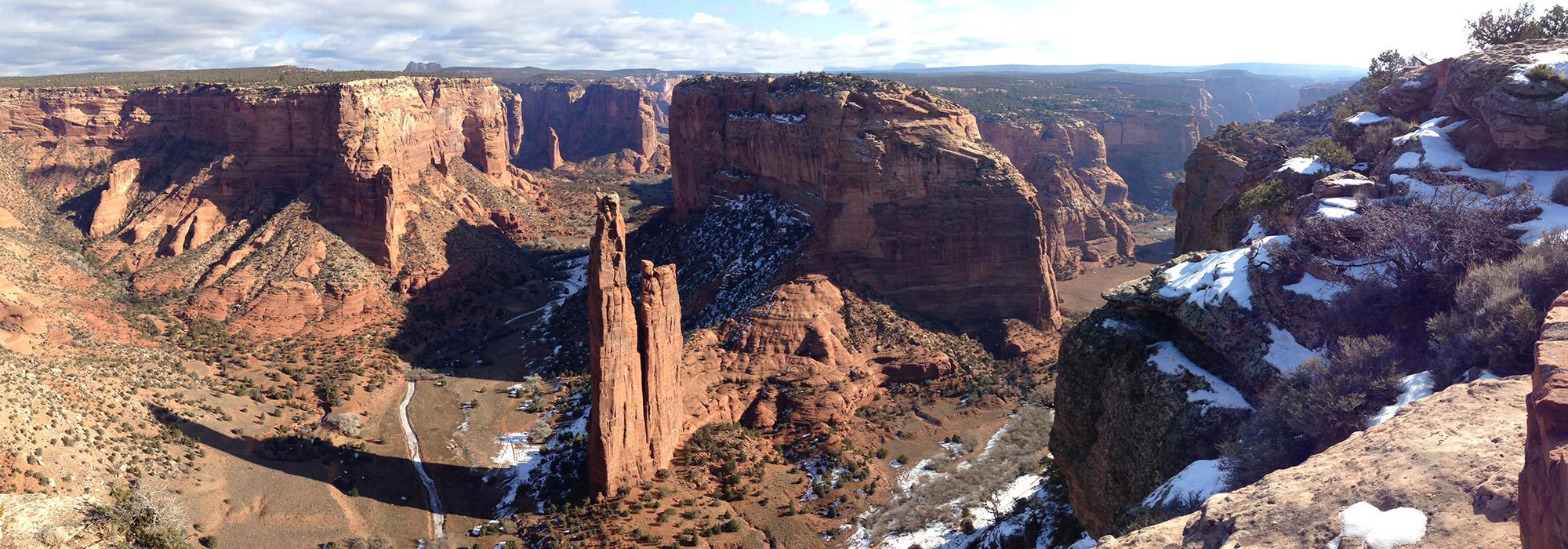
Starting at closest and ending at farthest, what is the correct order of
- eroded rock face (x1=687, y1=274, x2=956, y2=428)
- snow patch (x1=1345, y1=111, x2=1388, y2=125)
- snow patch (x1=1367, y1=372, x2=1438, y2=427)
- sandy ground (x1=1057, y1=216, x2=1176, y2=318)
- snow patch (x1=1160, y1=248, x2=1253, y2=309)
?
snow patch (x1=1367, y1=372, x2=1438, y2=427) → snow patch (x1=1160, y1=248, x2=1253, y2=309) → snow patch (x1=1345, y1=111, x2=1388, y2=125) → eroded rock face (x1=687, y1=274, x2=956, y2=428) → sandy ground (x1=1057, y1=216, x2=1176, y2=318)

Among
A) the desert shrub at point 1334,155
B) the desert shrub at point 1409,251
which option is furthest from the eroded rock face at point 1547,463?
the desert shrub at point 1334,155

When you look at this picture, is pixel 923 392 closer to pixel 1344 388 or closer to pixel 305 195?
pixel 1344 388

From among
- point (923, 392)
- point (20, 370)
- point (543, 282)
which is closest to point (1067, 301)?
point (923, 392)

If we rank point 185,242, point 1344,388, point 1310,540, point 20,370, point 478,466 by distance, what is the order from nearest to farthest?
point 1310,540, point 1344,388, point 20,370, point 478,466, point 185,242

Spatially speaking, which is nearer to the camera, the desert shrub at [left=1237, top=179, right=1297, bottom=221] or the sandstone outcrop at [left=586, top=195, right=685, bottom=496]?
the desert shrub at [left=1237, top=179, right=1297, bottom=221]

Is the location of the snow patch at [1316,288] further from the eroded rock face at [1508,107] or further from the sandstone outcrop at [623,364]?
the sandstone outcrop at [623,364]

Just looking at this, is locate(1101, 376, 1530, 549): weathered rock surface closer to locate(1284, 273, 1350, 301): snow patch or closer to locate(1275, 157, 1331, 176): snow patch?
locate(1284, 273, 1350, 301): snow patch

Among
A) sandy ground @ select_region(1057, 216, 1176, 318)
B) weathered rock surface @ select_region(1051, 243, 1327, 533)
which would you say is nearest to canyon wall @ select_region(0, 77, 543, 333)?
weathered rock surface @ select_region(1051, 243, 1327, 533)
